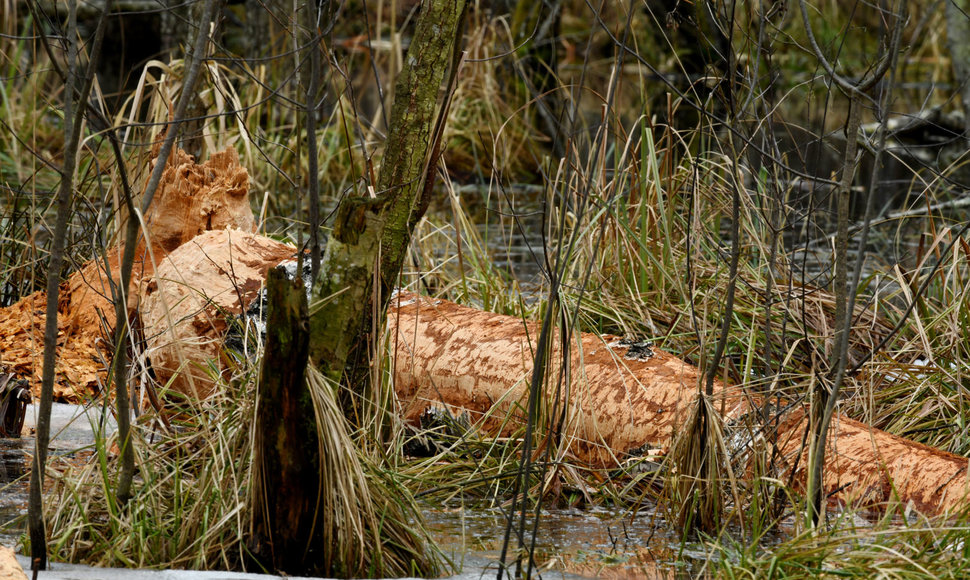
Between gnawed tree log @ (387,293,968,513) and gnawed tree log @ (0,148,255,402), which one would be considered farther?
gnawed tree log @ (0,148,255,402)

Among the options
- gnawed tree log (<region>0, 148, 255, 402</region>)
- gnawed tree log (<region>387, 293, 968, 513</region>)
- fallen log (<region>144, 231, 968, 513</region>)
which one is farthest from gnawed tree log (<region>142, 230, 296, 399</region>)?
gnawed tree log (<region>387, 293, 968, 513</region>)

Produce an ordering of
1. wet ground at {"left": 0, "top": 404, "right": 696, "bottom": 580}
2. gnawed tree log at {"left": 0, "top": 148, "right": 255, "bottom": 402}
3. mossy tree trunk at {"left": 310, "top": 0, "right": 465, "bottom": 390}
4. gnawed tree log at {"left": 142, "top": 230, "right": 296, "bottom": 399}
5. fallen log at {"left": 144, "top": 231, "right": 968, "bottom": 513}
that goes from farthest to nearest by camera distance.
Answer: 1. gnawed tree log at {"left": 0, "top": 148, "right": 255, "bottom": 402}
2. gnawed tree log at {"left": 142, "top": 230, "right": 296, "bottom": 399}
3. fallen log at {"left": 144, "top": 231, "right": 968, "bottom": 513}
4. mossy tree trunk at {"left": 310, "top": 0, "right": 465, "bottom": 390}
5. wet ground at {"left": 0, "top": 404, "right": 696, "bottom": 580}

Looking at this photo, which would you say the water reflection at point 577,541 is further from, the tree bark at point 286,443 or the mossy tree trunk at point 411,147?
the mossy tree trunk at point 411,147

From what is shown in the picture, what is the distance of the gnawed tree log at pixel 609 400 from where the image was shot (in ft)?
9.85

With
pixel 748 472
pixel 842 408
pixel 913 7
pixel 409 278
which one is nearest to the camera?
pixel 748 472

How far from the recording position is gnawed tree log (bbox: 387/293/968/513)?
3002 mm

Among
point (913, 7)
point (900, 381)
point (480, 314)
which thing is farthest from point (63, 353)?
point (913, 7)

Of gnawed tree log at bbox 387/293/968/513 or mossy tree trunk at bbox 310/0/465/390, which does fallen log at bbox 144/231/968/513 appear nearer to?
gnawed tree log at bbox 387/293/968/513

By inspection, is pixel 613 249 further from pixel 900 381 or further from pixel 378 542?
pixel 378 542

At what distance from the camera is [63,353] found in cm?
412

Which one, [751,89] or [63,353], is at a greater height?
[751,89]

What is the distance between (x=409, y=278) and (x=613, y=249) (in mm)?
1099

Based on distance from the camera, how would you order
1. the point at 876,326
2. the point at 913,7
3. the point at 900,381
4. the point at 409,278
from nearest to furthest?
the point at 900,381
the point at 876,326
the point at 409,278
the point at 913,7

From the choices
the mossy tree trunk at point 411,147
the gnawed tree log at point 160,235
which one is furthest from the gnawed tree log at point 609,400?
the gnawed tree log at point 160,235
